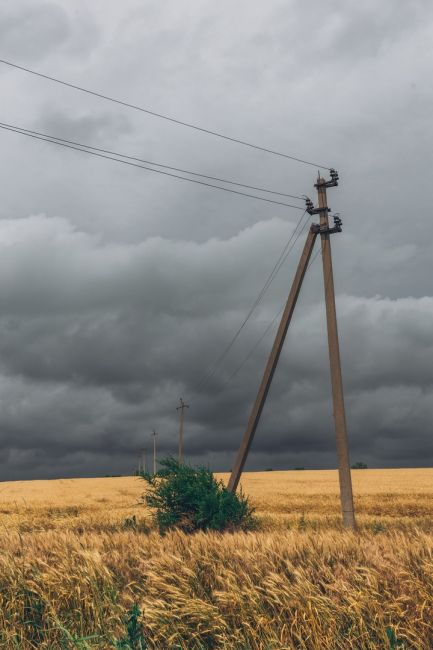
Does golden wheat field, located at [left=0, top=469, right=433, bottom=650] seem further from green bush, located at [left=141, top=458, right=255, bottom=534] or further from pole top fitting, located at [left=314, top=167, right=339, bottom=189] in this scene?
pole top fitting, located at [left=314, top=167, right=339, bottom=189]

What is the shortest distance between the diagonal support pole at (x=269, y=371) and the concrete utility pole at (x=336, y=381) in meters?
0.79

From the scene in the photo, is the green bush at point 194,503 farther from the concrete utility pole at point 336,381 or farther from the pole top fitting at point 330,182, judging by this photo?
the pole top fitting at point 330,182

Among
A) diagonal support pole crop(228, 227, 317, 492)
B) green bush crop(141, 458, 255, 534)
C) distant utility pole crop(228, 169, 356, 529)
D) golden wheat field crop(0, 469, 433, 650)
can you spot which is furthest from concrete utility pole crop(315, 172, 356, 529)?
golden wheat field crop(0, 469, 433, 650)

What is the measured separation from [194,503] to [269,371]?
5.02 meters

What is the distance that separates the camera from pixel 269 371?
77.5ft

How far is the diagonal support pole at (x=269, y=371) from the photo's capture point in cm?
2358

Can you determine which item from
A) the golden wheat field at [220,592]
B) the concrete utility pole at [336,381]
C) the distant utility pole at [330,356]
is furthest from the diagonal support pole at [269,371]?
the golden wheat field at [220,592]

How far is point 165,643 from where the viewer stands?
8.50m

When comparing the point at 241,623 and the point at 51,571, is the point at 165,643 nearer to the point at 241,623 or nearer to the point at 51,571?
the point at 241,623

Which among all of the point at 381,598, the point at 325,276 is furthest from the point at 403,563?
the point at 325,276

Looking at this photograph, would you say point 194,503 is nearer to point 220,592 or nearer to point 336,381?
point 336,381

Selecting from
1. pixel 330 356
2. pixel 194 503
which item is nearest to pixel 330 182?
pixel 330 356

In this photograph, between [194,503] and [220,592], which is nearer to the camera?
[220,592]

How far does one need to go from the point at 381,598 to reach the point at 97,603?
3.88 m
